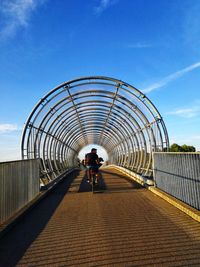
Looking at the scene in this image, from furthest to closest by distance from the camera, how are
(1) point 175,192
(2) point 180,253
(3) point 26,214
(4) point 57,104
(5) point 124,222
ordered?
(4) point 57,104
(1) point 175,192
(3) point 26,214
(5) point 124,222
(2) point 180,253

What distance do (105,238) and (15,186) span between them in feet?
9.53

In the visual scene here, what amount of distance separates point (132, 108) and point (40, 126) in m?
4.69

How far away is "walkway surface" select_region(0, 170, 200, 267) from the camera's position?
144 inches

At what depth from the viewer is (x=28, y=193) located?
7852 millimetres

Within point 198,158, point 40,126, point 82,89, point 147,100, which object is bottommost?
point 198,158

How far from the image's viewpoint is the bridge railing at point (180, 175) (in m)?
5.89

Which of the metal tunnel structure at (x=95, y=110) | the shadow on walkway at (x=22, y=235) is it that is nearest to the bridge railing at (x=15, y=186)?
the shadow on walkway at (x=22, y=235)

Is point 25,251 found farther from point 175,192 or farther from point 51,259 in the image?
point 175,192

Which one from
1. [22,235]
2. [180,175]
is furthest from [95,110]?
[22,235]

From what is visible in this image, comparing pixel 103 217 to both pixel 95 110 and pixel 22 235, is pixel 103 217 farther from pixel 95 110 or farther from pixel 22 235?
pixel 95 110

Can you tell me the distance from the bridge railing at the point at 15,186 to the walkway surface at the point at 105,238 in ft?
1.31

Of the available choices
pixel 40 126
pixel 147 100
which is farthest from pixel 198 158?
pixel 40 126

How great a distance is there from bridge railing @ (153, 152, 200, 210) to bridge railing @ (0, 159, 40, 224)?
4.00 meters

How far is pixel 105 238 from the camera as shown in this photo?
14.7 feet
